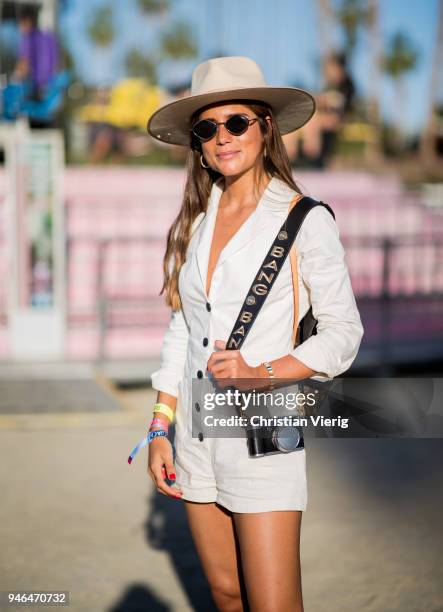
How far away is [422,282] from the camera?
1142 cm

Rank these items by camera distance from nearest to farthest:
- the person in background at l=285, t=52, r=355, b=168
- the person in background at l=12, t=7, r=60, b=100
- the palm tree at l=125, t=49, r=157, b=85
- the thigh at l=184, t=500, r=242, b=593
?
the thigh at l=184, t=500, r=242, b=593 < the person in background at l=12, t=7, r=60, b=100 < the person in background at l=285, t=52, r=355, b=168 < the palm tree at l=125, t=49, r=157, b=85

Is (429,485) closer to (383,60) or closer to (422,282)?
(422,282)

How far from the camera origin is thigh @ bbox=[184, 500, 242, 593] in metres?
2.44

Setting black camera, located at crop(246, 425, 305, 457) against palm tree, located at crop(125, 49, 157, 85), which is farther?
palm tree, located at crop(125, 49, 157, 85)

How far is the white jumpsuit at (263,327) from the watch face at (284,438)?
0.05 metres

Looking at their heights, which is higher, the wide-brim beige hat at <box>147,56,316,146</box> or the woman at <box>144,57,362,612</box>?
the wide-brim beige hat at <box>147,56,316,146</box>

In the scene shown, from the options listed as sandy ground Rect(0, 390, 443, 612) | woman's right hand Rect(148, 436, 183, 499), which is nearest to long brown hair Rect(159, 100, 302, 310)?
woman's right hand Rect(148, 436, 183, 499)

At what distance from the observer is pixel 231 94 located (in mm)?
2477

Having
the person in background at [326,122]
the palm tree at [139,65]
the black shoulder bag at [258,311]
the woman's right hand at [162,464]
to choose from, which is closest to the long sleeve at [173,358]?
the woman's right hand at [162,464]

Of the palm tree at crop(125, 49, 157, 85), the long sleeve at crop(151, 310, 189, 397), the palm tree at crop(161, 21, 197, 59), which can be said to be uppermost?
the palm tree at crop(161, 21, 197, 59)

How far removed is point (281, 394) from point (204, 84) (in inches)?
33.8

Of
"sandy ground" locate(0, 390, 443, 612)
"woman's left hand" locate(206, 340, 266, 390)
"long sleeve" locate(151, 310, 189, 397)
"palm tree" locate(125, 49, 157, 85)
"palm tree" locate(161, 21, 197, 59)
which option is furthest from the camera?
"palm tree" locate(161, 21, 197, 59)

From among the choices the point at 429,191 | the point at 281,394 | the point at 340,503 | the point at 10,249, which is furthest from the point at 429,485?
the point at 429,191

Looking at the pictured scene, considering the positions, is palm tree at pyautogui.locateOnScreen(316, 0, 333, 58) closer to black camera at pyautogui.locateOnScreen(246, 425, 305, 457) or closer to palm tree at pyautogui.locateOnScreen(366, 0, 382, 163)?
palm tree at pyautogui.locateOnScreen(366, 0, 382, 163)
